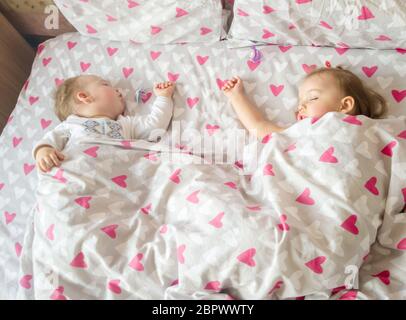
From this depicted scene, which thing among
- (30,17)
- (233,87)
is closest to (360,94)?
(233,87)

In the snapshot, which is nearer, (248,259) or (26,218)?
(248,259)

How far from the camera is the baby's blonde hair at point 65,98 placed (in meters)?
1.29

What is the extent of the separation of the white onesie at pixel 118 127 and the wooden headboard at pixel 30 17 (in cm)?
53

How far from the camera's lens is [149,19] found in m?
1.37

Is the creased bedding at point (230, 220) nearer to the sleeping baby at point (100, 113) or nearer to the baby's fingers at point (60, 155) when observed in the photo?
the baby's fingers at point (60, 155)

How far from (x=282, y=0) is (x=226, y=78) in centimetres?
30

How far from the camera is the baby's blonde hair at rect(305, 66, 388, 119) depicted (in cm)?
115

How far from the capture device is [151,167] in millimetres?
1133

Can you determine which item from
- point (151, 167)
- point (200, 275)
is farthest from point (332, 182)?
point (151, 167)

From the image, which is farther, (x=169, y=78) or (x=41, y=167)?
(x=169, y=78)

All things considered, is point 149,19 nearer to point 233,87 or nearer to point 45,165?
point 233,87

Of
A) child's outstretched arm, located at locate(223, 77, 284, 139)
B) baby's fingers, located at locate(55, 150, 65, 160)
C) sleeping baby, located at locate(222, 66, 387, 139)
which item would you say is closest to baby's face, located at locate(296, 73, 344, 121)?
sleeping baby, located at locate(222, 66, 387, 139)

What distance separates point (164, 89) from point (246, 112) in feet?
0.94

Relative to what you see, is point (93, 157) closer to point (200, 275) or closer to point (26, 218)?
point (26, 218)
